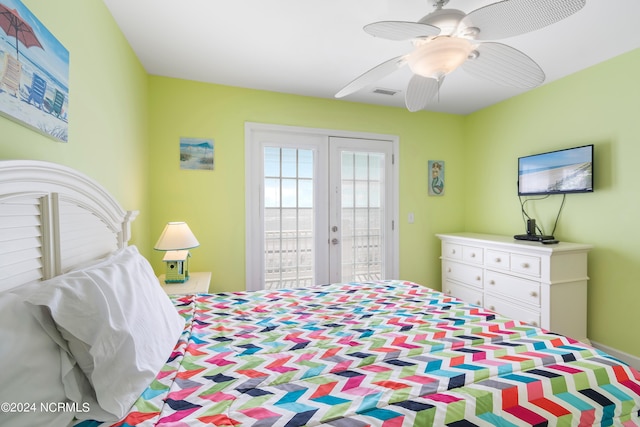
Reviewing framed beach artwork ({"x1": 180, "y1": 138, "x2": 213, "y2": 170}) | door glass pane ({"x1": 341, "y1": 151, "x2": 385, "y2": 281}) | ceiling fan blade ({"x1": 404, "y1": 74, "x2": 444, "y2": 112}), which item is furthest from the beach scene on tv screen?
framed beach artwork ({"x1": 180, "y1": 138, "x2": 213, "y2": 170})

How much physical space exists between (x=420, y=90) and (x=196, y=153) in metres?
2.07

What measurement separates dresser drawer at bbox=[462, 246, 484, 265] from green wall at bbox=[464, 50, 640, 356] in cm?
56

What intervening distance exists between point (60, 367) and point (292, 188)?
8.32 feet

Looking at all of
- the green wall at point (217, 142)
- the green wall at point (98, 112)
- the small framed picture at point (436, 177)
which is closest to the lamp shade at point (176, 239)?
the green wall at point (98, 112)

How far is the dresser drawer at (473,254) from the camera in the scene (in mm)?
3049

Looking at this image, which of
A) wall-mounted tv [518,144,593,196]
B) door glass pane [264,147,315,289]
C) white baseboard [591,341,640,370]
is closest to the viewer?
white baseboard [591,341,640,370]

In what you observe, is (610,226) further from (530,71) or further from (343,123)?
(343,123)

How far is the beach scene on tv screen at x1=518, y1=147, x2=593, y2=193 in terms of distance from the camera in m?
2.54

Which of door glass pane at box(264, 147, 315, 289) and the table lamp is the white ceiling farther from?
the table lamp

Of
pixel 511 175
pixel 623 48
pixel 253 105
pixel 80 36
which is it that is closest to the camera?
pixel 80 36

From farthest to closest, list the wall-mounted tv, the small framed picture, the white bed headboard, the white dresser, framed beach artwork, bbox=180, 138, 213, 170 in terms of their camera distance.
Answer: the small framed picture < framed beach artwork, bbox=180, 138, 213, 170 < the wall-mounted tv < the white dresser < the white bed headboard

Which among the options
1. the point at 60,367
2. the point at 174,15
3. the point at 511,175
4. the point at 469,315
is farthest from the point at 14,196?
the point at 511,175

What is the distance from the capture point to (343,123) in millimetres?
3391

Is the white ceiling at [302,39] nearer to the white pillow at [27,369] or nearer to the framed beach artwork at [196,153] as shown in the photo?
the framed beach artwork at [196,153]
